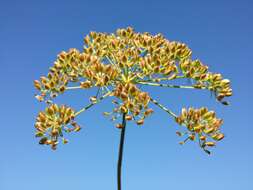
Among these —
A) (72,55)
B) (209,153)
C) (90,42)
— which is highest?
(90,42)

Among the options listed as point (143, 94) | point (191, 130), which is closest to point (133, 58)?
point (143, 94)

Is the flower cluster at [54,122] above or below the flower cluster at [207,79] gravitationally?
below

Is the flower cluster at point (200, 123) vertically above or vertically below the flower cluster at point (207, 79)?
below

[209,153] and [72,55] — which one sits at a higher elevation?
[72,55]

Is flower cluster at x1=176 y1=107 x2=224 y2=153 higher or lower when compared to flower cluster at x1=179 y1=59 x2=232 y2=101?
lower

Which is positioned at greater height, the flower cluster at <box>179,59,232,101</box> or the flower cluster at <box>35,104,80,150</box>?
the flower cluster at <box>179,59,232,101</box>

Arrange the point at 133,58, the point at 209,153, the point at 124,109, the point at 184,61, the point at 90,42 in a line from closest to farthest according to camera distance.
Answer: the point at 124,109
the point at 209,153
the point at 133,58
the point at 184,61
the point at 90,42

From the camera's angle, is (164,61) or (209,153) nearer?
(209,153)

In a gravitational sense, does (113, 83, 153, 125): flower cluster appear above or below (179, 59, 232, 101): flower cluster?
below

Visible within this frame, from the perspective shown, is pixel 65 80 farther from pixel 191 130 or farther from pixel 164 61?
pixel 191 130

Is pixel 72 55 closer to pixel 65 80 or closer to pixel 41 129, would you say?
pixel 65 80

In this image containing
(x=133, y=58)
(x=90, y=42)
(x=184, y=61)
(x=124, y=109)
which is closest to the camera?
(x=124, y=109)
